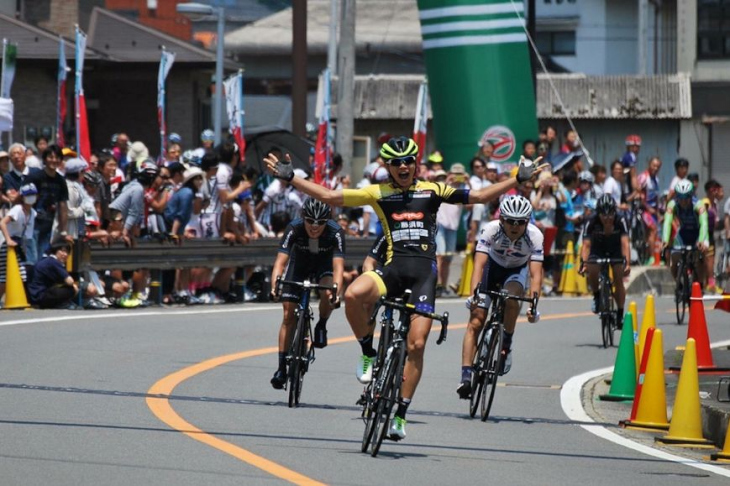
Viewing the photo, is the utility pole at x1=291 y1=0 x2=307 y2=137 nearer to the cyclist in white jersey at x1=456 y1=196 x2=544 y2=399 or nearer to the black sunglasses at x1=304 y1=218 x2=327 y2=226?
the cyclist in white jersey at x1=456 y1=196 x2=544 y2=399

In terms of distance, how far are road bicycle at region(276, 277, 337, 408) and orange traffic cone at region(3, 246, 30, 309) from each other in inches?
274

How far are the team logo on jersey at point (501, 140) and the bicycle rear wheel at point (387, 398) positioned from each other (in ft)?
60.6

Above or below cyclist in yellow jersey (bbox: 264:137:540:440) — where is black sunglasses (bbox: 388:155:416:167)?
above

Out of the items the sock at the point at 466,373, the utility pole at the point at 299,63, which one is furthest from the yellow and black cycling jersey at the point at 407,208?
the utility pole at the point at 299,63

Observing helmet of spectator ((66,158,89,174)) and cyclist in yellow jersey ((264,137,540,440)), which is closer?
cyclist in yellow jersey ((264,137,540,440))

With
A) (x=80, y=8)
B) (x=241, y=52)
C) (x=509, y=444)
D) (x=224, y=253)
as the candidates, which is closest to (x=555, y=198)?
(x=224, y=253)

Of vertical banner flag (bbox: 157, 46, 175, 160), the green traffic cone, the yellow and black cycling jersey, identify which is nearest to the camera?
the yellow and black cycling jersey

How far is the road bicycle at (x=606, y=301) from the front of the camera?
1936 cm

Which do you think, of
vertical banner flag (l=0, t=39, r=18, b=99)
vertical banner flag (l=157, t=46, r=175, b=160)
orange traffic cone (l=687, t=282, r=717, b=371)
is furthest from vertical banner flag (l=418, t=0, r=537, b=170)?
orange traffic cone (l=687, t=282, r=717, b=371)

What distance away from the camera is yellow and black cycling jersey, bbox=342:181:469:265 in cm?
1145

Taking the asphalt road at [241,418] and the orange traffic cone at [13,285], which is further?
the orange traffic cone at [13,285]

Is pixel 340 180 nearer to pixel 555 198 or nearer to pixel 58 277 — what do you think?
pixel 555 198

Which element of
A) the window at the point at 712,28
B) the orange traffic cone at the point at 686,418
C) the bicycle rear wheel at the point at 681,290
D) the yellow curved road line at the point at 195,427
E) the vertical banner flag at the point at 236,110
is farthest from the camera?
the window at the point at 712,28

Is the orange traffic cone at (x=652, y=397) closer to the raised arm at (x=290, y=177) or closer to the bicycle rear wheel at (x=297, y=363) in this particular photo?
the bicycle rear wheel at (x=297, y=363)
